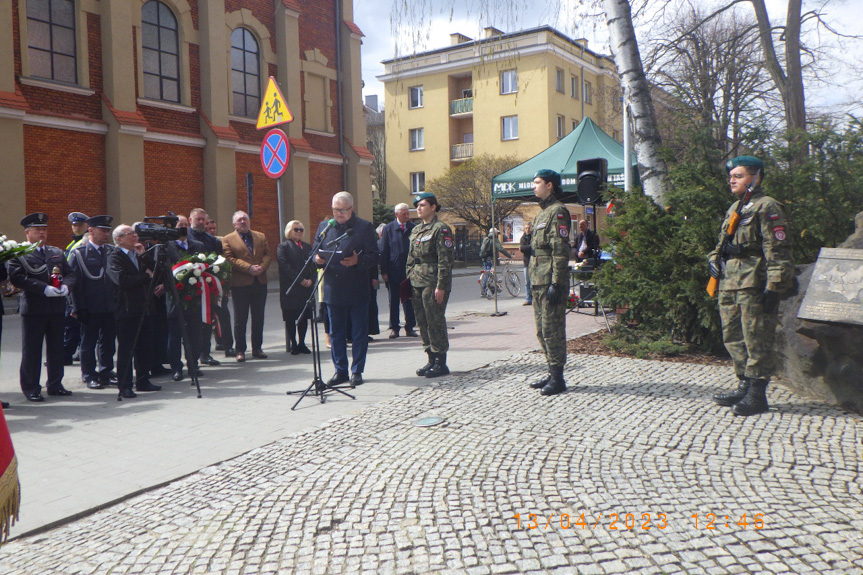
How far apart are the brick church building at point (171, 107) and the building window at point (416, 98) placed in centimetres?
2325

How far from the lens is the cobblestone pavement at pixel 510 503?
11.0 feet

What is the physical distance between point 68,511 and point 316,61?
23707 mm

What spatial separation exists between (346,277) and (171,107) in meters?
16.2

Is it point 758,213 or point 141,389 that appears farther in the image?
point 141,389

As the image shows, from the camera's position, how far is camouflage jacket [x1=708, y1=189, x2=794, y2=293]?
562cm

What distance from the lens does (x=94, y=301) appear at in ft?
25.7

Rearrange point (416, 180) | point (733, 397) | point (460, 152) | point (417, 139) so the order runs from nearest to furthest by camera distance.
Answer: point (733, 397)
point (460, 152)
point (417, 139)
point (416, 180)

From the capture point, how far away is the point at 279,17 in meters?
24.3

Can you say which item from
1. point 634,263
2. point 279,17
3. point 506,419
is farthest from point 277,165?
point 279,17

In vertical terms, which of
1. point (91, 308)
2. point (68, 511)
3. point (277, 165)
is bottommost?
point (68, 511)

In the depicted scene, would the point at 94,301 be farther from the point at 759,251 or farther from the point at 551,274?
the point at 759,251

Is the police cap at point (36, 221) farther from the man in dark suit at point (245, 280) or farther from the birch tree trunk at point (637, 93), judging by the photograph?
the birch tree trunk at point (637, 93)

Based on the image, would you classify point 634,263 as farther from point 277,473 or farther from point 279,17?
point 279,17

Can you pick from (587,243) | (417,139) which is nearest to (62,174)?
(587,243)
